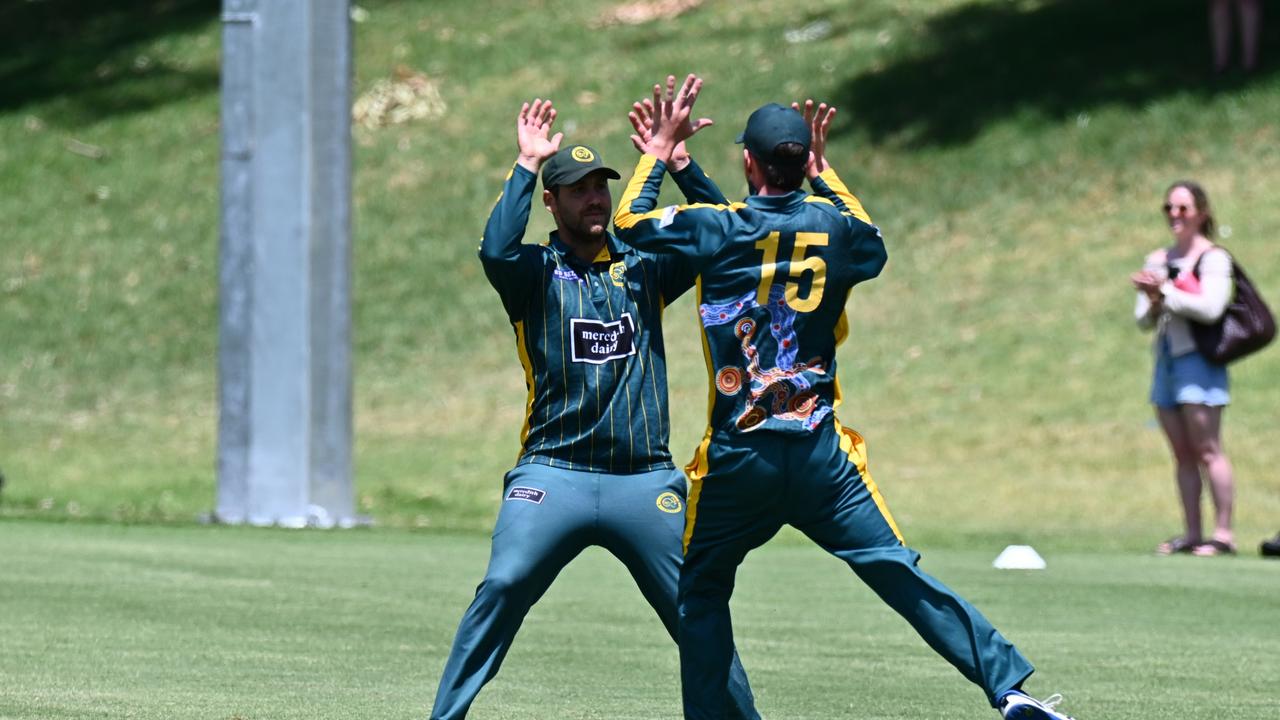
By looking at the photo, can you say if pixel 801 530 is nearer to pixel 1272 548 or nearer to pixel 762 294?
pixel 762 294

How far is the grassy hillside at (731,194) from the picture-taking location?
2009 centimetres

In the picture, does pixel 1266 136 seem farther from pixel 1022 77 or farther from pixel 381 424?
pixel 381 424

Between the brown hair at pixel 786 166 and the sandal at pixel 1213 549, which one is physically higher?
the brown hair at pixel 786 166

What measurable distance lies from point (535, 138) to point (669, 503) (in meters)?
1.22

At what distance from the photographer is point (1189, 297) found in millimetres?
13398

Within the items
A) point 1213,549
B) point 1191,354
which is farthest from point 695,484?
point 1213,549

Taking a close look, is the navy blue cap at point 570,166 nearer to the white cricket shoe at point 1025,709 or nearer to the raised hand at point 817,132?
the raised hand at point 817,132

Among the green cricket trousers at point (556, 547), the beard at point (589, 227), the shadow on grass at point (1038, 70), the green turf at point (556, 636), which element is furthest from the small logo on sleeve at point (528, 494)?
the shadow on grass at point (1038, 70)

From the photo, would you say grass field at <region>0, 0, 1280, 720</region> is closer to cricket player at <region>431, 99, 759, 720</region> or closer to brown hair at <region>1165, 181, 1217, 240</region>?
cricket player at <region>431, 99, 759, 720</region>

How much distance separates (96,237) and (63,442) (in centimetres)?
660

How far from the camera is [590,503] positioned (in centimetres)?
641

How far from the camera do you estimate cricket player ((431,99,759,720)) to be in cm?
633

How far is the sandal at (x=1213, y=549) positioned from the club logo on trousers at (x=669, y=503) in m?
7.97

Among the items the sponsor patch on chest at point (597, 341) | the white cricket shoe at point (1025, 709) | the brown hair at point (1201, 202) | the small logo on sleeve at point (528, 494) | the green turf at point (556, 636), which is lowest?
the green turf at point (556, 636)
